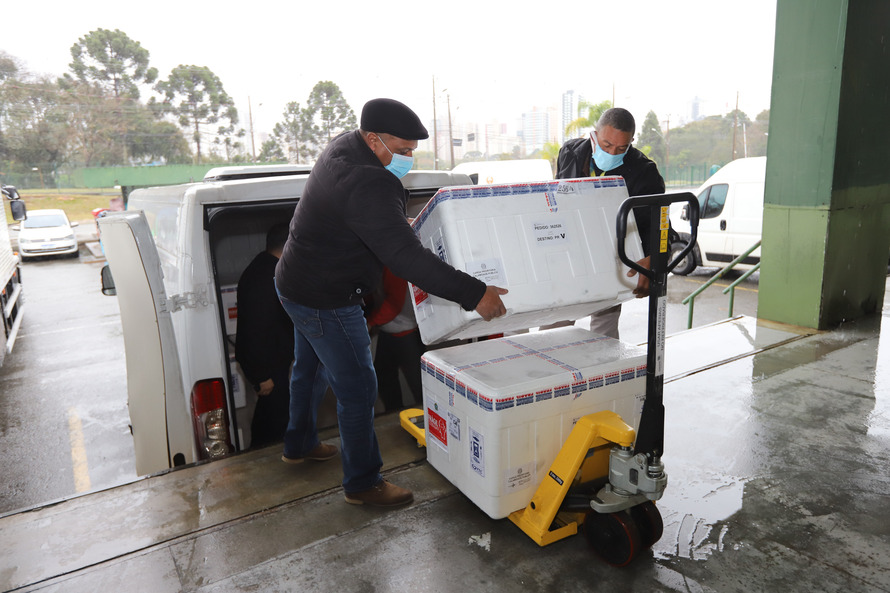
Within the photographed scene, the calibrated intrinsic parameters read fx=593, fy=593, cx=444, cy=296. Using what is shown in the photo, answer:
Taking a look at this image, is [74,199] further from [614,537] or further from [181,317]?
[614,537]

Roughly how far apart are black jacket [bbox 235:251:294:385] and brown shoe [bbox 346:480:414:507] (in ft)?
2.92

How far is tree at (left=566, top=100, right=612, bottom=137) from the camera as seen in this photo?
2362 centimetres

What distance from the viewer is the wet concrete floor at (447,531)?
7.75ft

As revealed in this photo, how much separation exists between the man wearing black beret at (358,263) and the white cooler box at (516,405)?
31 cm

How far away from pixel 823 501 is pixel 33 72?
3807 centimetres

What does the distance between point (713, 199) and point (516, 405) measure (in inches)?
403

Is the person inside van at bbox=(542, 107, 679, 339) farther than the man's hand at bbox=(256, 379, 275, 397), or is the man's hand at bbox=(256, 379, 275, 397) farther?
the person inside van at bbox=(542, 107, 679, 339)

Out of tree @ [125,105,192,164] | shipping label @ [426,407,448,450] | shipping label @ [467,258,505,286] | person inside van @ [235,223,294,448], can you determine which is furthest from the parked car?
shipping label @ [467,258,505,286]

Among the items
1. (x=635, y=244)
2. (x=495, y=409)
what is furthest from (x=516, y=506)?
(x=635, y=244)

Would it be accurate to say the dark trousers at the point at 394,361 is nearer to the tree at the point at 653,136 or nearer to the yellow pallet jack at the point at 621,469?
the yellow pallet jack at the point at 621,469

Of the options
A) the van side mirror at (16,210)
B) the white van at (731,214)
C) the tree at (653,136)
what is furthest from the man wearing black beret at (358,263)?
the tree at (653,136)

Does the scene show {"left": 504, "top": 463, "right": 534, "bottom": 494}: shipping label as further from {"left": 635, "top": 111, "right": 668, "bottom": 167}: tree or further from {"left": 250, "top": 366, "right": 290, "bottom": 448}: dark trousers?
{"left": 635, "top": 111, "right": 668, "bottom": 167}: tree

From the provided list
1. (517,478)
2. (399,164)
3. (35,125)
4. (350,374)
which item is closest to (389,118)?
(399,164)

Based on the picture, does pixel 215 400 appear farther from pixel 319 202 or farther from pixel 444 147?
pixel 444 147
